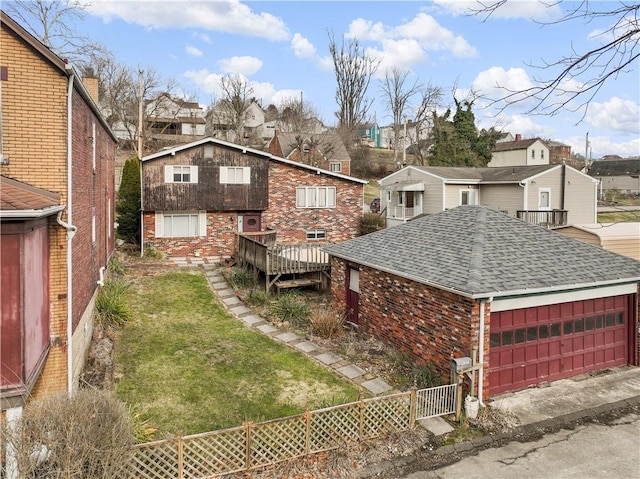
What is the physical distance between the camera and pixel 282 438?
7.59 m

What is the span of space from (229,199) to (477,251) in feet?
51.3

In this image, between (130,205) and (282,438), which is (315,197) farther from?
(282,438)

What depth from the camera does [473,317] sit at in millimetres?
9555

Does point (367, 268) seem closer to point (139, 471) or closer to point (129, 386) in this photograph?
point (129, 386)

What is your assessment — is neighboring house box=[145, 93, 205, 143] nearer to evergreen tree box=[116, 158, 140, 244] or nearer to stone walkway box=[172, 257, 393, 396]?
evergreen tree box=[116, 158, 140, 244]

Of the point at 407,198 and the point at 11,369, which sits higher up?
the point at 407,198

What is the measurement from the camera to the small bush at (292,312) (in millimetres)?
14672

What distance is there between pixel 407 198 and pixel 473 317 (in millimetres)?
23348

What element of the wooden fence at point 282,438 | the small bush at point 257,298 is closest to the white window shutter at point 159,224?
the small bush at point 257,298

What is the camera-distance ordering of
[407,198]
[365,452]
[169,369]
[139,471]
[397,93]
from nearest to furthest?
[139,471]
[365,452]
[169,369]
[407,198]
[397,93]

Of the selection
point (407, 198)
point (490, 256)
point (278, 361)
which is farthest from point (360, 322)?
point (407, 198)

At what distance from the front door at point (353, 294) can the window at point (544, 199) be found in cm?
1879

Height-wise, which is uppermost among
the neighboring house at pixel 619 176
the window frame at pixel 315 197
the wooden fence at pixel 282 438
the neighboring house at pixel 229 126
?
the neighboring house at pixel 229 126

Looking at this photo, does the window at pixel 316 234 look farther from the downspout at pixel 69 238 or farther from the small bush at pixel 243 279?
the downspout at pixel 69 238
